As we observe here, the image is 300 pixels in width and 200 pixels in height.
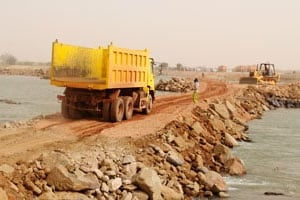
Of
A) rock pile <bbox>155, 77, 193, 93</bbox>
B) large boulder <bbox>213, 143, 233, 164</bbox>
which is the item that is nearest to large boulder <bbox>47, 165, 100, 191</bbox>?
large boulder <bbox>213, 143, 233, 164</bbox>

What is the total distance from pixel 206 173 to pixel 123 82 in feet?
21.6

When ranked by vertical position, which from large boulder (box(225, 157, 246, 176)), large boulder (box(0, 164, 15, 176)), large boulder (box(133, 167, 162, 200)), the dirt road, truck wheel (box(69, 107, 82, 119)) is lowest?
large boulder (box(225, 157, 246, 176))

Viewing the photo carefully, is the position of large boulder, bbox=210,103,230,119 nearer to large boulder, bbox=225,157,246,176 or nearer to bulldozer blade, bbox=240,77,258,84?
large boulder, bbox=225,157,246,176

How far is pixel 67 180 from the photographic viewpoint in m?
12.0

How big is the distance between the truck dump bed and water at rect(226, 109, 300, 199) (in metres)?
6.08

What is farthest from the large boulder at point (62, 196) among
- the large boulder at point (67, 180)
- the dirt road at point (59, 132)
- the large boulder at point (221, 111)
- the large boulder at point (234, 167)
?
the large boulder at point (221, 111)

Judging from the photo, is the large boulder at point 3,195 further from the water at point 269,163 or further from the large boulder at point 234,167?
the large boulder at point 234,167

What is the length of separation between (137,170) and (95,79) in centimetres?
709

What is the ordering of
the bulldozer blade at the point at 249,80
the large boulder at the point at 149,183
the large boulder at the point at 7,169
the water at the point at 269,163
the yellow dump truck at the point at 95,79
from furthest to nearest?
the bulldozer blade at the point at 249,80 → the yellow dump truck at the point at 95,79 → the water at the point at 269,163 → the large boulder at the point at 149,183 → the large boulder at the point at 7,169

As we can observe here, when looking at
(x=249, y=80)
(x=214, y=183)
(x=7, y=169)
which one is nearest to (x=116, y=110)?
(x=214, y=183)

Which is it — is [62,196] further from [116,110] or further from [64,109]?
[64,109]

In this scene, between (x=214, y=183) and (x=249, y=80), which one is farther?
(x=249, y=80)

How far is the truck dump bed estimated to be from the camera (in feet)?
66.2

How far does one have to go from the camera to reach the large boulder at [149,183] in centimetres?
1316
